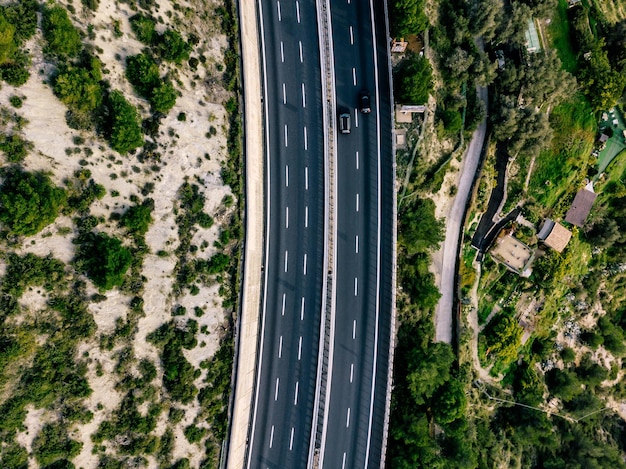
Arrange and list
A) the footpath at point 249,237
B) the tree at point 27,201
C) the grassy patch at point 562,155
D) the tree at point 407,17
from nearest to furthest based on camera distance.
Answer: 1. the tree at point 27,201
2. the footpath at point 249,237
3. the tree at point 407,17
4. the grassy patch at point 562,155

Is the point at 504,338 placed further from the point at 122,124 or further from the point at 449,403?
the point at 122,124

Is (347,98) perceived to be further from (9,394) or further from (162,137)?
(9,394)

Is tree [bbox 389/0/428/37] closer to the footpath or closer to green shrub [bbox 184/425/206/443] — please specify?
the footpath

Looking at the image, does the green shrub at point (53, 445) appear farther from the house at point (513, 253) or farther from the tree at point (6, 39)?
the house at point (513, 253)

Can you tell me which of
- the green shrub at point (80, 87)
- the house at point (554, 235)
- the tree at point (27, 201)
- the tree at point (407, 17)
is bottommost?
the tree at point (27, 201)

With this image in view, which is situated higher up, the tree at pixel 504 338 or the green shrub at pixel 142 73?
the green shrub at pixel 142 73

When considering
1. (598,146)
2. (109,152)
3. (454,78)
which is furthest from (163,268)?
(598,146)

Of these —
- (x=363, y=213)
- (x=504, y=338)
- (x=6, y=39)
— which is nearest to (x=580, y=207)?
(x=504, y=338)

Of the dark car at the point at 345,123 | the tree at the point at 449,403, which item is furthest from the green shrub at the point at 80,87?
the tree at the point at 449,403
